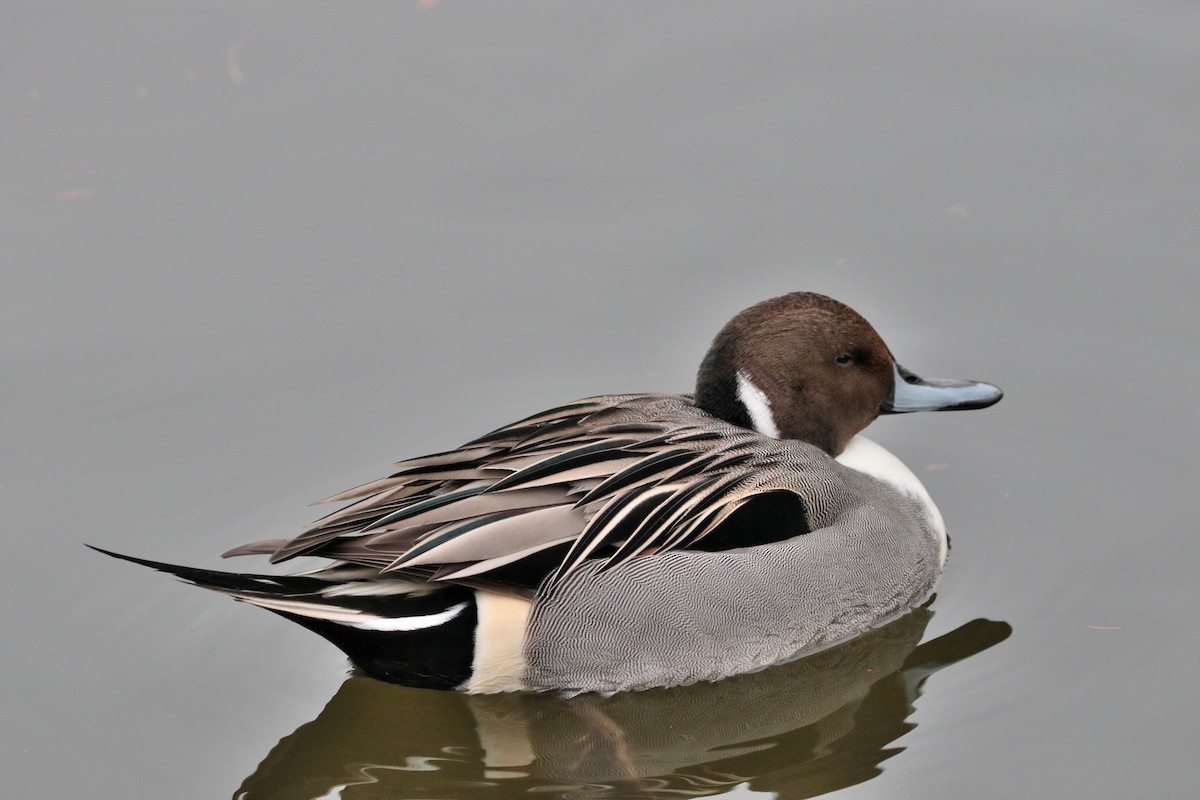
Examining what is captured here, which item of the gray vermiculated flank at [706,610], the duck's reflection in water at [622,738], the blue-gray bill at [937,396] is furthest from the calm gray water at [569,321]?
the blue-gray bill at [937,396]

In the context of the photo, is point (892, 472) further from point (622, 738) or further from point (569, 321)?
point (569, 321)

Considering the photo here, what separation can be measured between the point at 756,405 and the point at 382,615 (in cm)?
156

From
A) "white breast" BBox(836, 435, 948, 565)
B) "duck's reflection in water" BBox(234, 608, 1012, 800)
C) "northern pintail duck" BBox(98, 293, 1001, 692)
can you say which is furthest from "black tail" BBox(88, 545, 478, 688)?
"white breast" BBox(836, 435, 948, 565)

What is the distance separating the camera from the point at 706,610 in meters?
5.50

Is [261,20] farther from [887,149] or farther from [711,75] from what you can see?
[887,149]

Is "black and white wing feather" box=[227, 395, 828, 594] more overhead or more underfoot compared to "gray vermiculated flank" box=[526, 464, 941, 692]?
more overhead

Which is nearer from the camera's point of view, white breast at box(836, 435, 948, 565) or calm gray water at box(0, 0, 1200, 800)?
calm gray water at box(0, 0, 1200, 800)

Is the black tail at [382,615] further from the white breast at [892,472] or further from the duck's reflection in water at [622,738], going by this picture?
the white breast at [892,472]

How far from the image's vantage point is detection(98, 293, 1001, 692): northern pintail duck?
5371 millimetres

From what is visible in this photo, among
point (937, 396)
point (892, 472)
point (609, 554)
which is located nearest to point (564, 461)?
point (609, 554)

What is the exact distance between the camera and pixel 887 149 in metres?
7.92

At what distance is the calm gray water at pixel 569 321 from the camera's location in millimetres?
5562

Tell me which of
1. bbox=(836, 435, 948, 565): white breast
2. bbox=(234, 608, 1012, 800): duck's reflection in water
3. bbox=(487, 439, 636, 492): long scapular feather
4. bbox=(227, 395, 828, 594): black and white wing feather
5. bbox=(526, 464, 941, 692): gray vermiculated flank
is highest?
bbox=(487, 439, 636, 492): long scapular feather

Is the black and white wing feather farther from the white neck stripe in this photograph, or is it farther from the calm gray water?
the calm gray water
